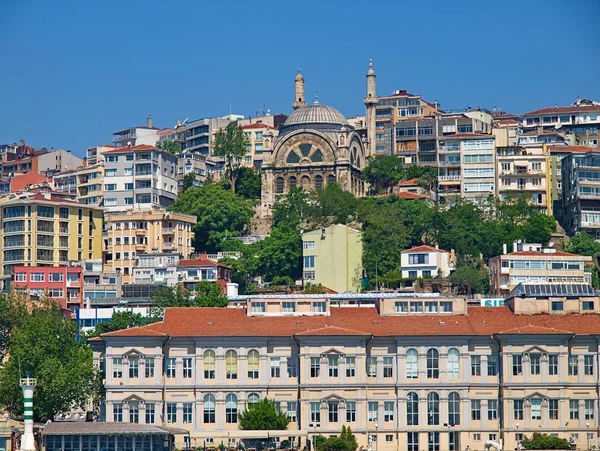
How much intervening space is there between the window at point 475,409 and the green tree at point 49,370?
22.8 m

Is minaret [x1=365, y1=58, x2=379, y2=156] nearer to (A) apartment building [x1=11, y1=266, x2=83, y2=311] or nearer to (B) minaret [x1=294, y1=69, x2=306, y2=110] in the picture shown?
(B) minaret [x1=294, y1=69, x2=306, y2=110]

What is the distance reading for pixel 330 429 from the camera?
91312 mm

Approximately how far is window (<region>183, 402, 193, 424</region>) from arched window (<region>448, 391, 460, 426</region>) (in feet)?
49.3

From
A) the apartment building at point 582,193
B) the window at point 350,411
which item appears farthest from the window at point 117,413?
the apartment building at point 582,193

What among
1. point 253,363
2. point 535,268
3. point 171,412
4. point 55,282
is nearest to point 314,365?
point 253,363

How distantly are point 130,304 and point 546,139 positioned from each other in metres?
57.8

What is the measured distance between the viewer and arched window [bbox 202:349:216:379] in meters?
92.9

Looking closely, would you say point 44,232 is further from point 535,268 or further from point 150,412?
point 150,412

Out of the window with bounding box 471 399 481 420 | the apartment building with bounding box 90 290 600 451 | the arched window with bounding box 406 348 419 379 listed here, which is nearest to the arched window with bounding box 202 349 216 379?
the apartment building with bounding box 90 290 600 451

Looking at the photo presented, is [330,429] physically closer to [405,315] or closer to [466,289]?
[405,315]

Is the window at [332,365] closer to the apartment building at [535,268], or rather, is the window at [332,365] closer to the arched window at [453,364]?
the arched window at [453,364]

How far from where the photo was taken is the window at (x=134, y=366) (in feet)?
304

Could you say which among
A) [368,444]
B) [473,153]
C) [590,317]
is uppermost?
[473,153]

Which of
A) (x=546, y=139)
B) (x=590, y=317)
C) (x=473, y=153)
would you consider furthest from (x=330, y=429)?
(x=546, y=139)
